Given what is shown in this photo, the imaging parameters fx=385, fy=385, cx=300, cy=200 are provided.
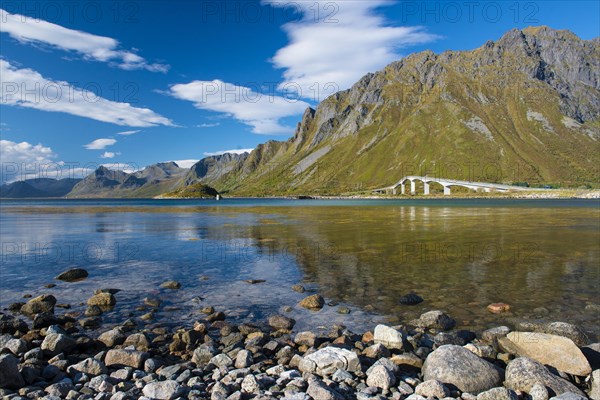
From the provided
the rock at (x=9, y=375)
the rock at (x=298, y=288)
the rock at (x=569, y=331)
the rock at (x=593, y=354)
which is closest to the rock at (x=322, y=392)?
the rock at (x=9, y=375)

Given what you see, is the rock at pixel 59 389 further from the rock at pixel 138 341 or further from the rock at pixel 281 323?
the rock at pixel 281 323

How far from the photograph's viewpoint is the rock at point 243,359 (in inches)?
470

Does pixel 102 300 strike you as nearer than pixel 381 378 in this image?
No

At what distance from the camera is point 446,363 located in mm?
11141

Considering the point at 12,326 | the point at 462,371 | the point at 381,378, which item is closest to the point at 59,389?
the point at 12,326

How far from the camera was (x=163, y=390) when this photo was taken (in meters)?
10.1

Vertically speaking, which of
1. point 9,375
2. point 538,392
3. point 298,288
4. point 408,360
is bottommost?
point 298,288

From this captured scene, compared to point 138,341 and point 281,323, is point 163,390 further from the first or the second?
point 281,323

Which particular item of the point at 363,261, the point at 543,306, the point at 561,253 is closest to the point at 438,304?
the point at 543,306

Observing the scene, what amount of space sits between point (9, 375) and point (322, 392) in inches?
338

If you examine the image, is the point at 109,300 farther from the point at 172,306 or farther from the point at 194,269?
the point at 194,269

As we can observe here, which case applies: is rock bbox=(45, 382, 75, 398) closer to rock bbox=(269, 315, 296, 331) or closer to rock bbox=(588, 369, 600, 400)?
rock bbox=(269, 315, 296, 331)

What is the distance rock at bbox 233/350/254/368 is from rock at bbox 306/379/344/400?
103 inches

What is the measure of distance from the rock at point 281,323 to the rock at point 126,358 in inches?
207
